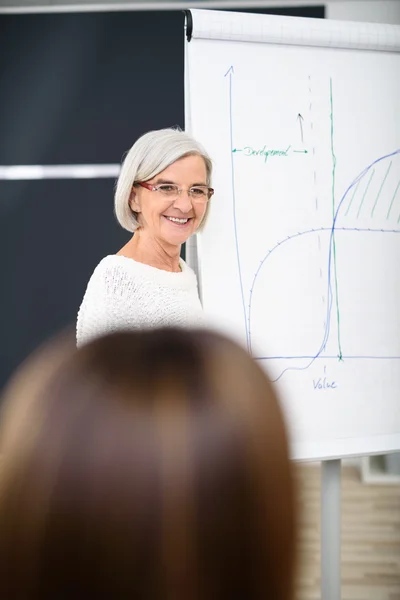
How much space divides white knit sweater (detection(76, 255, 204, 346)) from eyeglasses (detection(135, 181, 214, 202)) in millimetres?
169

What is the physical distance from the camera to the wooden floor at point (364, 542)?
7.62ft

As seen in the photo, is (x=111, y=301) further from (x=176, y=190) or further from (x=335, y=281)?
(x=335, y=281)

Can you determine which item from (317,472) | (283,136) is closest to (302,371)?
(283,136)

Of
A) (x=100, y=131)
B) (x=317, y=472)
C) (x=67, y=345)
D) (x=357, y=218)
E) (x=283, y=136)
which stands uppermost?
(x=100, y=131)

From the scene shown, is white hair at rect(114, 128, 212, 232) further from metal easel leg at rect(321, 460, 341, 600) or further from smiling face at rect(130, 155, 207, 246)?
metal easel leg at rect(321, 460, 341, 600)

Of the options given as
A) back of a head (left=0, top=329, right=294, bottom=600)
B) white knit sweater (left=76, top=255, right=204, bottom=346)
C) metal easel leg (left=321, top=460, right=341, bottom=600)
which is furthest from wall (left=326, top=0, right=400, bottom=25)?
back of a head (left=0, top=329, right=294, bottom=600)

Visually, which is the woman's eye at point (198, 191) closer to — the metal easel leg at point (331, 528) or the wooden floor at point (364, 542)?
the metal easel leg at point (331, 528)

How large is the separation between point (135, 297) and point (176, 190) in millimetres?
258

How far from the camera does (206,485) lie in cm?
32

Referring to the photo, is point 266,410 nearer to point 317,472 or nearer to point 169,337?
point 169,337

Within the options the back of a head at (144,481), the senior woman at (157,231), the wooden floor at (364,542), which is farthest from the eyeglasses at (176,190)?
the back of a head at (144,481)

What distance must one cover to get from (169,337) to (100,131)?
369 cm

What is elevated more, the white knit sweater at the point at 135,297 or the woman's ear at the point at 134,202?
the woman's ear at the point at 134,202

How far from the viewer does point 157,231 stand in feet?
4.88
